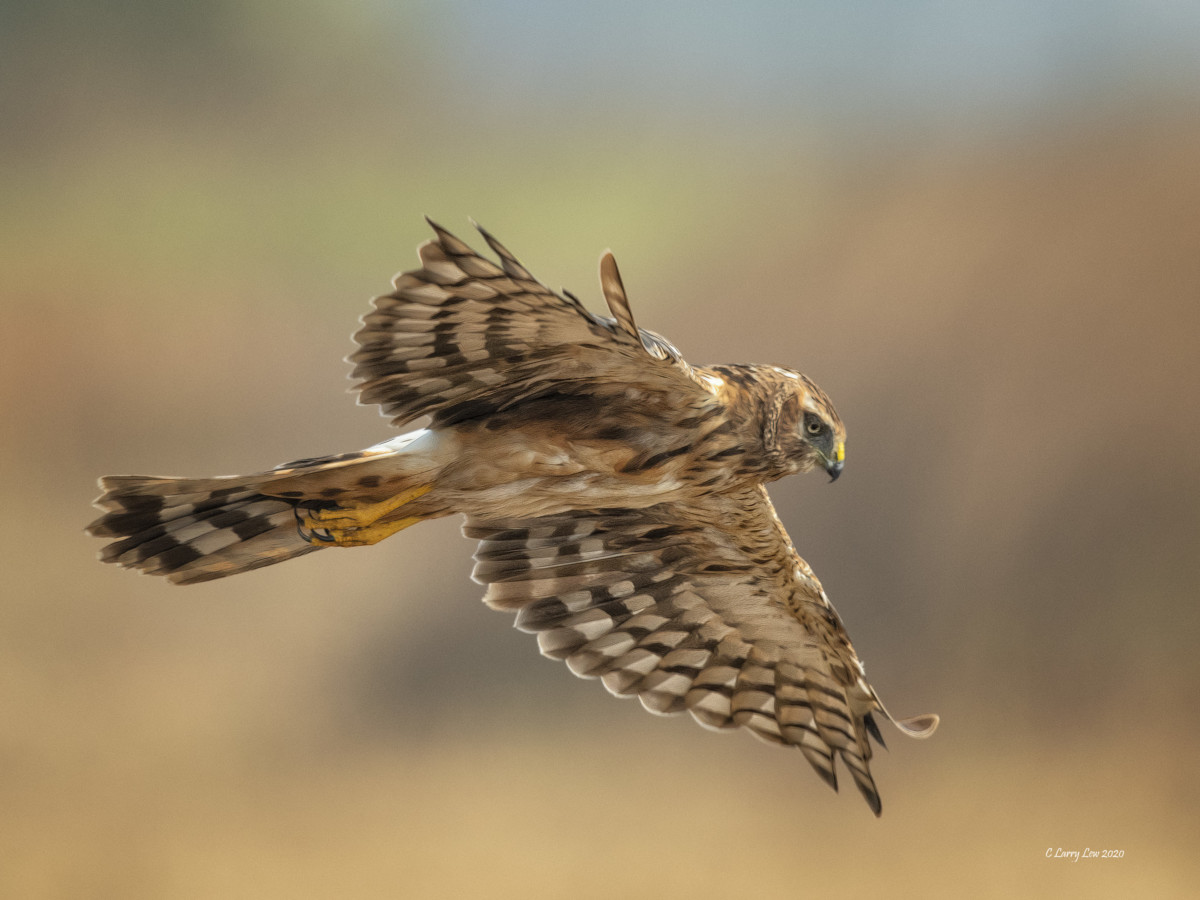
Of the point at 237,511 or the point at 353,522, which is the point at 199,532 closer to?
the point at 237,511

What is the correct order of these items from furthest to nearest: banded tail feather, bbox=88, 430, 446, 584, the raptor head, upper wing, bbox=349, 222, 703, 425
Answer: the raptor head
banded tail feather, bbox=88, 430, 446, 584
upper wing, bbox=349, 222, 703, 425

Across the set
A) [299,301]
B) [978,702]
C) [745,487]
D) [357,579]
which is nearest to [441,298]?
[745,487]

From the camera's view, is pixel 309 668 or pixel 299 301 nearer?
pixel 309 668

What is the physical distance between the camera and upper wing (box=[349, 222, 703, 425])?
2.35m

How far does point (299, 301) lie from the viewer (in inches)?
378

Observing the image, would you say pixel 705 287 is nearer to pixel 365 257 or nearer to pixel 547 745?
pixel 365 257

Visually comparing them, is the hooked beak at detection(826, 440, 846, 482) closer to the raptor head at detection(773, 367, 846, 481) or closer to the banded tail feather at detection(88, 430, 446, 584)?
the raptor head at detection(773, 367, 846, 481)

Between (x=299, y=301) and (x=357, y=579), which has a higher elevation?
(x=299, y=301)

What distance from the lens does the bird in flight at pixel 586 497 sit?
103 inches

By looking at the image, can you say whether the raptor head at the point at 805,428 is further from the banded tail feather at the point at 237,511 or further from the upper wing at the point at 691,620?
the banded tail feather at the point at 237,511

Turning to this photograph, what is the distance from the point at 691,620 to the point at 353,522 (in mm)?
1435

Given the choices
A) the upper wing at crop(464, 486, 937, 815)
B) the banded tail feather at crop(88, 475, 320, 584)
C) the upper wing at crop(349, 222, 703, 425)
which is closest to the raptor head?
the upper wing at crop(349, 222, 703, 425)

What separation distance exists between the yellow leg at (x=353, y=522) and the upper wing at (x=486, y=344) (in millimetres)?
256

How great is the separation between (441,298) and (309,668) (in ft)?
19.9
